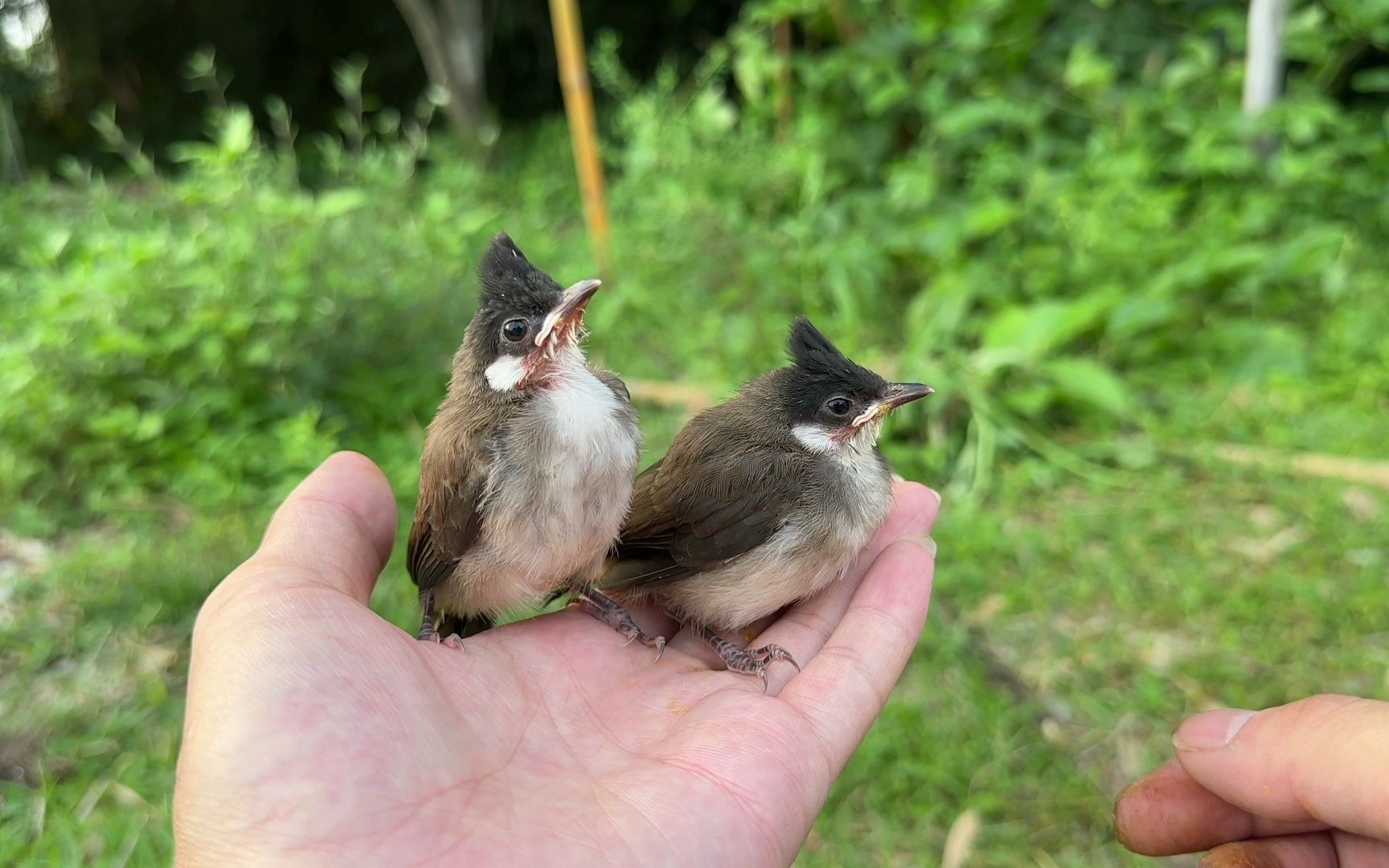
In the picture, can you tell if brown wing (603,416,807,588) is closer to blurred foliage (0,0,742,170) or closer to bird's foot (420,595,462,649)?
bird's foot (420,595,462,649)

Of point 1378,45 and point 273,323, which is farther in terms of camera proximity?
point 1378,45

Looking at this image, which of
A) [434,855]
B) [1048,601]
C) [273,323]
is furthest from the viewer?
[273,323]

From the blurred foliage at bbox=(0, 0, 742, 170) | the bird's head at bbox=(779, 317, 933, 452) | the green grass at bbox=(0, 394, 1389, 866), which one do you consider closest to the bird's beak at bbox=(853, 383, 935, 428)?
the bird's head at bbox=(779, 317, 933, 452)

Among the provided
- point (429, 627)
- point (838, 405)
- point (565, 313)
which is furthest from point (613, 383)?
point (429, 627)

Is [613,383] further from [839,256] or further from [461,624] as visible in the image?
[839,256]

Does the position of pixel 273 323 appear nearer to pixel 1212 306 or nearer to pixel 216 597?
pixel 216 597

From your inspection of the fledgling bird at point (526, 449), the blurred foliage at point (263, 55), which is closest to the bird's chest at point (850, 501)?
the fledgling bird at point (526, 449)

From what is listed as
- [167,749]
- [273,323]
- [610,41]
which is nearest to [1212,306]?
[610,41]
